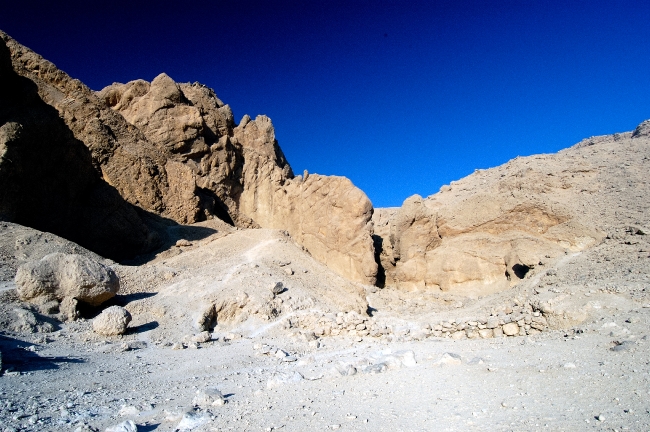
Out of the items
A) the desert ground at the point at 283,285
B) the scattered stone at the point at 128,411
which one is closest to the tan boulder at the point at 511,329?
the desert ground at the point at 283,285

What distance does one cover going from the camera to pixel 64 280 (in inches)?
403

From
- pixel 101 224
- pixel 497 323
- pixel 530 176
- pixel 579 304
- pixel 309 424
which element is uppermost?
pixel 530 176

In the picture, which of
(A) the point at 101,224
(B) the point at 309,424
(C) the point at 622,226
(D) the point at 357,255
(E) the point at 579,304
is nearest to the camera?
(B) the point at 309,424

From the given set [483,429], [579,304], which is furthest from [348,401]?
[579,304]

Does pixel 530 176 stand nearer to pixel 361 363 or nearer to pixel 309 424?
pixel 361 363

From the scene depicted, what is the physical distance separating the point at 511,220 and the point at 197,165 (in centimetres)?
2078

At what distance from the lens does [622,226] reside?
16250mm

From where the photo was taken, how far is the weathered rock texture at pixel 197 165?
2264cm

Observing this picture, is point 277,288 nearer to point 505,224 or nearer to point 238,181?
point 505,224

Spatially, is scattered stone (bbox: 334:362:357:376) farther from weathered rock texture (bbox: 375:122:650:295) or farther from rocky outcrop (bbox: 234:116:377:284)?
rocky outcrop (bbox: 234:116:377:284)

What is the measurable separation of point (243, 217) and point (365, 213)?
9812mm

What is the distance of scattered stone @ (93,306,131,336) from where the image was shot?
933 centimetres

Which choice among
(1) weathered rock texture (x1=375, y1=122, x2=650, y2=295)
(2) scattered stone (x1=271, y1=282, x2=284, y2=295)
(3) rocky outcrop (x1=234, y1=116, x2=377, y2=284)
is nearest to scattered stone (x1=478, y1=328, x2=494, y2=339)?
(2) scattered stone (x1=271, y1=282, x2=284, y2=295)

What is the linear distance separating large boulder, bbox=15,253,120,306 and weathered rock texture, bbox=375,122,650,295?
52.5ft
